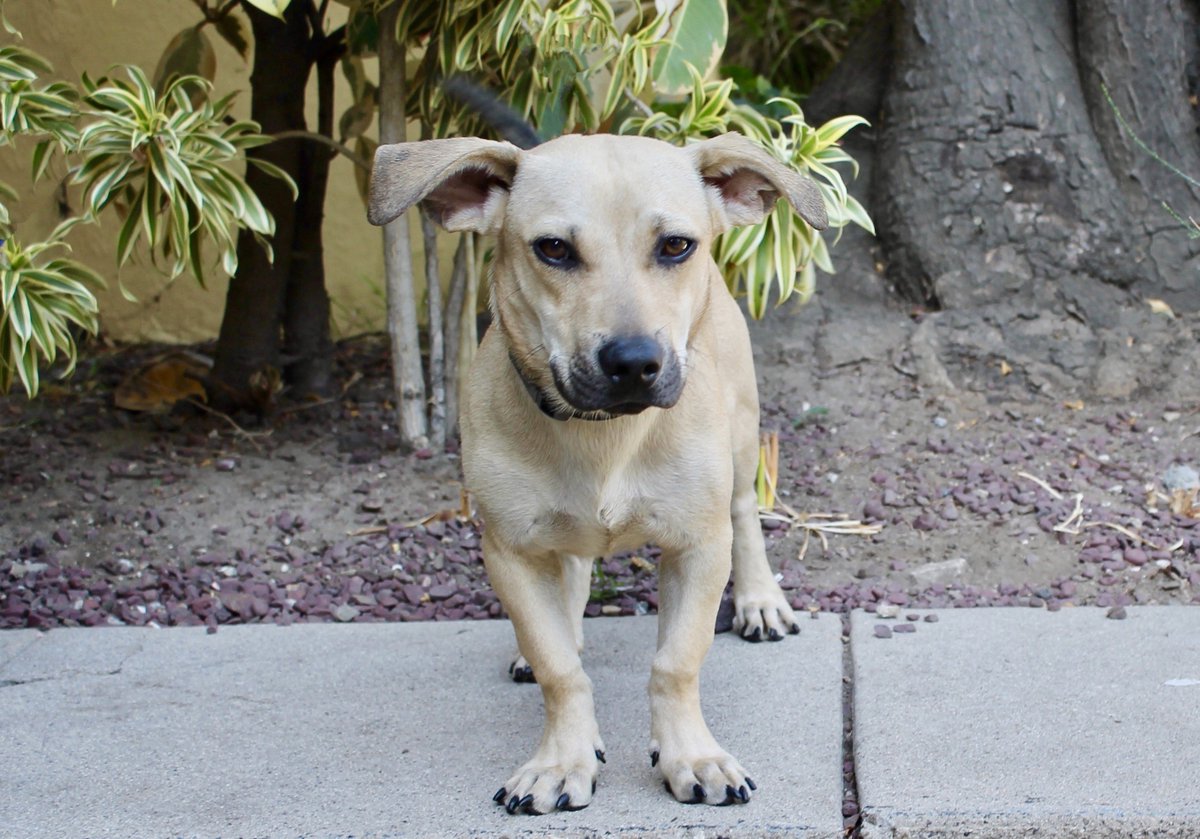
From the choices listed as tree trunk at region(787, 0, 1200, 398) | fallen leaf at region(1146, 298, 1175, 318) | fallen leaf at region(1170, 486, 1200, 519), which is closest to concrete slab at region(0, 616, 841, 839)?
fallen leaf at region(1170, 486, 1200, 519)

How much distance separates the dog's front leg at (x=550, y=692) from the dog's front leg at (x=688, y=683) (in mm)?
171

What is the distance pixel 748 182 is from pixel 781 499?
190cm

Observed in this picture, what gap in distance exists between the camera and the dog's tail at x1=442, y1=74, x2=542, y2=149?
3.47 m

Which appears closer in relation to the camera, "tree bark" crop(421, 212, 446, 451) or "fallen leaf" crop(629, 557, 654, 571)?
"fallen leaf" crop(629, 557, 654, 571)

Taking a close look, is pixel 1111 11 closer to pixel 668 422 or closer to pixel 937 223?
pixel 937 223

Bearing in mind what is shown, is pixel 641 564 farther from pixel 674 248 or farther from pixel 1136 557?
pixel 674 248

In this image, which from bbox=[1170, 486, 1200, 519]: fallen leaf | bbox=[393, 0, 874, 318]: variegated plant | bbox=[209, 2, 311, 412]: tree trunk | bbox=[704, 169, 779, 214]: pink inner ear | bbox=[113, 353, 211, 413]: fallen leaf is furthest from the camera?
bbox=[113, 353, 211, 413]: fallen leaf

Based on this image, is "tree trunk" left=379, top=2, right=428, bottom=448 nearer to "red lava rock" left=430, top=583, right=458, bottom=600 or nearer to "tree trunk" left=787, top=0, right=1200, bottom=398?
"red lava rock" left=430, top=583, right=458, bottom=600

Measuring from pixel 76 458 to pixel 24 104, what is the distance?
163cm

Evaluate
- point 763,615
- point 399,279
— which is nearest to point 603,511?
point 763,615

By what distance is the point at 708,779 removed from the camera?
2.89 m

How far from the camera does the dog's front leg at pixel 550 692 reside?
9.55 ft

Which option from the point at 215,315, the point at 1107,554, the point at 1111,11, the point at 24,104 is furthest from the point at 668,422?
the point at 215,315

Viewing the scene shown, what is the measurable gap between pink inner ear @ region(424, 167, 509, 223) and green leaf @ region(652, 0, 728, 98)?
Answer: 5.19 feet
